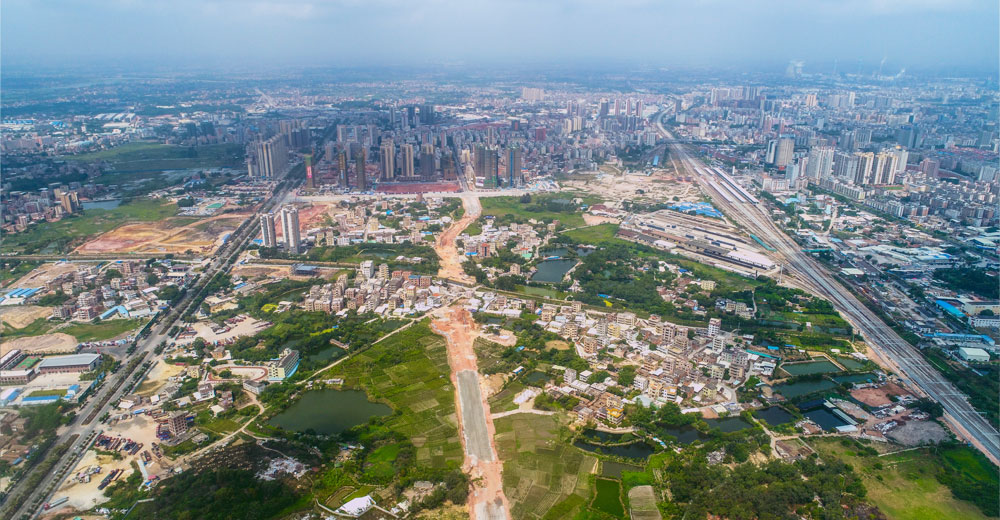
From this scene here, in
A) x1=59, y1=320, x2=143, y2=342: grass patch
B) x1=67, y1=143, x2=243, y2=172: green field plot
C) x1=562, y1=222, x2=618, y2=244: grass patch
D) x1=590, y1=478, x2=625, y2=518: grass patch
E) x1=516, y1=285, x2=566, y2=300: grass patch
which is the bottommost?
x1=590, y1=478, x2=625, y2=518: grass patch

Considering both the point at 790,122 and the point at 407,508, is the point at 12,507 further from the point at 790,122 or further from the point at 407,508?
the point at 790,122

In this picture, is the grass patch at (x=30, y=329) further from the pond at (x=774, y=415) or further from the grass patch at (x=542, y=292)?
the pond at (x=774, y=415)

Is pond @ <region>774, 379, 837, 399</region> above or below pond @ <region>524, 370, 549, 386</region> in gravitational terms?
below

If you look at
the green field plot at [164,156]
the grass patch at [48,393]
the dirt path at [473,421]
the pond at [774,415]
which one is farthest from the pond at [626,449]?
the green field plot at [164,156]

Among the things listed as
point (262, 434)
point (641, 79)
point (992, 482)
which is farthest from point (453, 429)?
point (641, 79)

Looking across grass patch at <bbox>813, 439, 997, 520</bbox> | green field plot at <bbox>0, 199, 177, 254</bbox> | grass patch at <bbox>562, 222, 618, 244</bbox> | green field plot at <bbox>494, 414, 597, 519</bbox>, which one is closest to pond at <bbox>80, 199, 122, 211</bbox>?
green field plot at <bbox>0, 199, 177, 254</bbox>

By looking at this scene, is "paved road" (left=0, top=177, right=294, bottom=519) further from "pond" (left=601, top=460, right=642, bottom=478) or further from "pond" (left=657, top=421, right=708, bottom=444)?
"pond" (left=657, top=421, right=708, bottom=444)

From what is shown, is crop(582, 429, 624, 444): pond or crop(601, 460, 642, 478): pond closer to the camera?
crop(601, 460, 642, 478): pond
